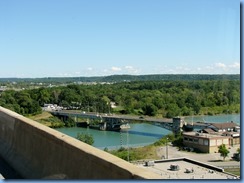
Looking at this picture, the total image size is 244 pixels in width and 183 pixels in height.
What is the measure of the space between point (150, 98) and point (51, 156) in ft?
46.5

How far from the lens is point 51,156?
5.98ft

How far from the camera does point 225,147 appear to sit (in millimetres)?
10758

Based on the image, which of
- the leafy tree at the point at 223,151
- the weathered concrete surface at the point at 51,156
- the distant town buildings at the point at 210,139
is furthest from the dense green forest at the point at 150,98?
the weathered concrete surface at the point at 51,156

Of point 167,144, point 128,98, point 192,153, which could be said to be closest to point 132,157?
point 192,153

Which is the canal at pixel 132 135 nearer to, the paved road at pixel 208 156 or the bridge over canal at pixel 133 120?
the bridge over canal at pixel 133 120

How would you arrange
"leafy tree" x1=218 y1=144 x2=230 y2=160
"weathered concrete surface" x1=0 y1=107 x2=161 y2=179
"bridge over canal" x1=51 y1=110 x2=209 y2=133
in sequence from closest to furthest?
"weathered concrete surface" x1=0 y1=107 x2=161 y2=179 → "leafy tree" x1=218 y1=144 x2=230 y2=160 → "bridge over canal" x1=51 y1=110 x2=209 y2=133

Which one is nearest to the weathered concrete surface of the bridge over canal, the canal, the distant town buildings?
the distant town buildings

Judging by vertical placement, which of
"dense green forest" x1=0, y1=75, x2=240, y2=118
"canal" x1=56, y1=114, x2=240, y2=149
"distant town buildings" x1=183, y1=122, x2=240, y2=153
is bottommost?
"canal" x1=56, y1=114, x2=240, y2=149

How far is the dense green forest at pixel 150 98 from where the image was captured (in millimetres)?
6445

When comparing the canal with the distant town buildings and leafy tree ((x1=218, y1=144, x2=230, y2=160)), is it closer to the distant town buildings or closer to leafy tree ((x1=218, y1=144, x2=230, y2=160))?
the distant town buildings

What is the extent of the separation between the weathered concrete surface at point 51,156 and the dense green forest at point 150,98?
5.27ft

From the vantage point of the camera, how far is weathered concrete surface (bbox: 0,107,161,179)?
4.13ft

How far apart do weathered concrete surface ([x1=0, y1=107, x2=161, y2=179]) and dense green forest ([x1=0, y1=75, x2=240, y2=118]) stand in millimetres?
1605

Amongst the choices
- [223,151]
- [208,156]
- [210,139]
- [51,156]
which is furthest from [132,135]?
[51,156]
